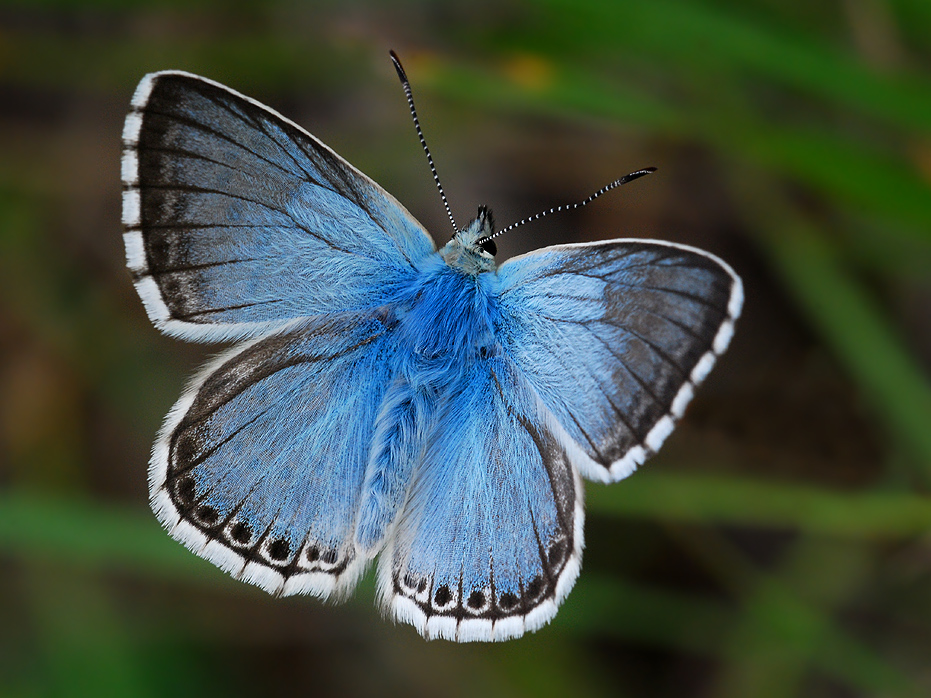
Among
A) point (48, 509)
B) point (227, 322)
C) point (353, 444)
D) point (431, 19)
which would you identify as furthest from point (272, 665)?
point (431, 19)

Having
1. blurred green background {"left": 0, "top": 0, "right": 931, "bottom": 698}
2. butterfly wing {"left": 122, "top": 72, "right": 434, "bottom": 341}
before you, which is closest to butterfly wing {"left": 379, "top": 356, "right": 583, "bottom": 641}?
butterfly wing {"left": 122, "top": 72, "right": 434, "bottom": 341}

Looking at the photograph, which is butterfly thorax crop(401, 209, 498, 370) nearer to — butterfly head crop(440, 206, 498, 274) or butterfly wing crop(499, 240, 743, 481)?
butterfly head crop(440, 206, 498, 274)

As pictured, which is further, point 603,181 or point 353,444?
point 603,181

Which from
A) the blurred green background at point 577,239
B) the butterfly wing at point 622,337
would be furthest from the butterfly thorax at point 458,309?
the blurred green background at point 577,239

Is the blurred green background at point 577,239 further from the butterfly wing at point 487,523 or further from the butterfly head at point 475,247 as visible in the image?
the butterfly head at point 475,247

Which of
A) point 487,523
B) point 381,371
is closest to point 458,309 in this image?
point 381,371

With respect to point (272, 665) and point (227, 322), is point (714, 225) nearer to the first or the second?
point (227, 322)

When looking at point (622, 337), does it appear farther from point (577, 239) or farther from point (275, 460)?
point (577, 239)
